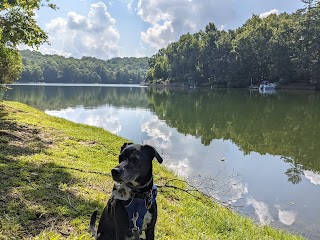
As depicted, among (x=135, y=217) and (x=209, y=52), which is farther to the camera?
(x=209, y=52)

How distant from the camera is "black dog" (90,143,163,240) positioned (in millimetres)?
3463

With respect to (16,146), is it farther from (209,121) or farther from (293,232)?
(209,121)

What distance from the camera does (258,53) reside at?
77.6 m

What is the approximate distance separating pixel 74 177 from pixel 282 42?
234 ft

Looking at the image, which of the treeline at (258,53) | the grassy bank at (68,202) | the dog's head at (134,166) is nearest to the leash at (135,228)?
the dog's head at (134,166)

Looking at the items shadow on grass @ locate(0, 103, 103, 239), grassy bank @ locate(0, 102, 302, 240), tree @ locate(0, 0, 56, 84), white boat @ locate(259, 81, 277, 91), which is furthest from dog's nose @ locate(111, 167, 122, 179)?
white boat @ locate(259, 81, 277, 91)

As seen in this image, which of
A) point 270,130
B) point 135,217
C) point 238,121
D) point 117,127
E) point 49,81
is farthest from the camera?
point 49,81

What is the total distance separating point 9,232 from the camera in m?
4.29

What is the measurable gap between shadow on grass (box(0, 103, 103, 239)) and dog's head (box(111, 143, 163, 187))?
1794 millimetres

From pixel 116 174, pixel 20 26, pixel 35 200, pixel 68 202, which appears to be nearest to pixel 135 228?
pixel 116 174

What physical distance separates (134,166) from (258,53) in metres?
79.7

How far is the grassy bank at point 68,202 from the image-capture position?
15.6 feet

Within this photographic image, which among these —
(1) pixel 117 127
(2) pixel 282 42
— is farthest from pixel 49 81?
(1) pixel 117 127

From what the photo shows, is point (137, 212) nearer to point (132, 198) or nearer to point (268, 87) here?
point (132, 198)
